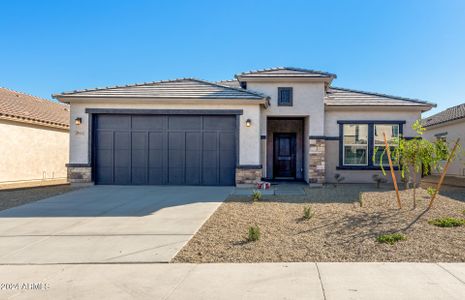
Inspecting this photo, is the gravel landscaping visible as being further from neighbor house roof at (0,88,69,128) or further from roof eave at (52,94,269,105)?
neighbor house roof at (0,88,69,128)

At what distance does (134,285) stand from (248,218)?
3356 mm

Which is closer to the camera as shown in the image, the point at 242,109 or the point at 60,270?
the point at 60,270

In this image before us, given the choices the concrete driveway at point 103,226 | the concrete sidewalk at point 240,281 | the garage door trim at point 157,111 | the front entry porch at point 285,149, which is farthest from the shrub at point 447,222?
the garage door trim at point 157,111

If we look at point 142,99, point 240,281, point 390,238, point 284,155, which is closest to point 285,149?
point 284,155

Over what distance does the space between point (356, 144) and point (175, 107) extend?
26.7 feet

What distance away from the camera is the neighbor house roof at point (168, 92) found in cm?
1120

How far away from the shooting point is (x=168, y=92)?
11.5m

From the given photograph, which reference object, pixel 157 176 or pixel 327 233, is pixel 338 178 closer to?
pixel 327 233

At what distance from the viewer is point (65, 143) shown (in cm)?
1595

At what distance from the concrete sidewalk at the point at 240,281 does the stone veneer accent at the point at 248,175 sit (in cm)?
718

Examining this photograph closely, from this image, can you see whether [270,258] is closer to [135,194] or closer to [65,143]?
[135,194]

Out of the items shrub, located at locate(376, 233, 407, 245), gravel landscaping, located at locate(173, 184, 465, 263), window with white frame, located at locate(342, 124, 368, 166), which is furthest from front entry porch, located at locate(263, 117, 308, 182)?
shrub, located at locate(376, 233, 407, 245)

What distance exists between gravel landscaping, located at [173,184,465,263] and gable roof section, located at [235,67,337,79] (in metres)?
5.96

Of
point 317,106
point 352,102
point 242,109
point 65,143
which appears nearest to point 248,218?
point 242,109
